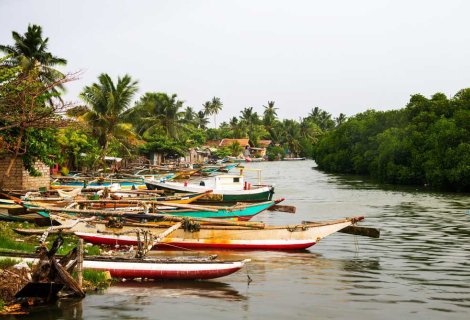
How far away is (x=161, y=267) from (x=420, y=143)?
163 ft

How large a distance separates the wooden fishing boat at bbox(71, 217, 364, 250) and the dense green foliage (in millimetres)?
33169

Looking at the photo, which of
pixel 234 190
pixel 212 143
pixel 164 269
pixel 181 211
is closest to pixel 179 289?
pixel 164 269

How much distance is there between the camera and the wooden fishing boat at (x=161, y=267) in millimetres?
13539

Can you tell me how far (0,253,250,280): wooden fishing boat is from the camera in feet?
44.4

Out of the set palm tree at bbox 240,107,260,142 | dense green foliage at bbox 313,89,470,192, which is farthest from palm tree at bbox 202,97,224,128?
dense green foliage at bbox 313,89,470,192

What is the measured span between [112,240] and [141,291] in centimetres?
573

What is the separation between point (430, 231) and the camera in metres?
25.8

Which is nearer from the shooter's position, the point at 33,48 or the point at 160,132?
the point at 33,48

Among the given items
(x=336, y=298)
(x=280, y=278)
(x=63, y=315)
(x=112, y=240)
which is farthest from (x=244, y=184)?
(x=63, y=315)

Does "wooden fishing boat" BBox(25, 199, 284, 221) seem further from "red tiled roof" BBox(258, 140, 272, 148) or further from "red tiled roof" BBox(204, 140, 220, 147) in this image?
"red tiled roof" BBox(258, 140, 272, 148)

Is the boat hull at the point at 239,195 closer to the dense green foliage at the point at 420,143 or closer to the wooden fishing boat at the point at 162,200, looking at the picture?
the wooden fishing boat at the point at 162,200

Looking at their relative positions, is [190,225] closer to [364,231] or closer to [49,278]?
[364,231]

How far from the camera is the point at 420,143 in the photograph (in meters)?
58.3

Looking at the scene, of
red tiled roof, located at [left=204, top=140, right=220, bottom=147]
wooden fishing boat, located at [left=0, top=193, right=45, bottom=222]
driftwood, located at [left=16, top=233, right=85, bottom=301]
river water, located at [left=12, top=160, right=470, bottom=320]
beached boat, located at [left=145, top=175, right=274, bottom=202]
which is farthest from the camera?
red tiled roof, located at [left=204, top=140, right=220, bottom=147]
